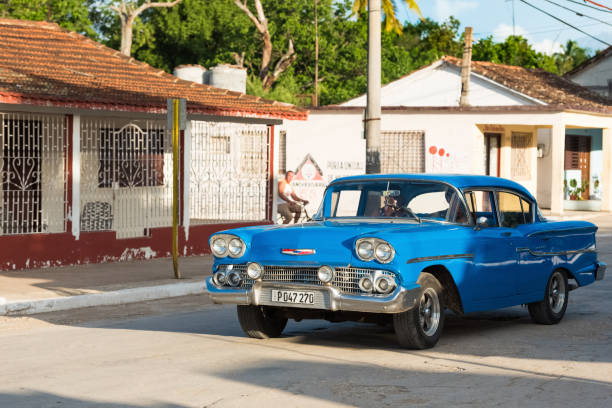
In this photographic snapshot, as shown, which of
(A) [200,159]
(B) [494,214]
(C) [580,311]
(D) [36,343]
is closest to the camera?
(D) [36,343]

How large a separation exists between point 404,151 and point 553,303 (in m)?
20.6

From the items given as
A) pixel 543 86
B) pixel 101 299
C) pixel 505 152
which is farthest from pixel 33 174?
pixel 543 86

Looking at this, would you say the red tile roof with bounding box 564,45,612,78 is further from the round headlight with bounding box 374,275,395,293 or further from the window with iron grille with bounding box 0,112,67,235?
the round headlight with bounding box 374,275,395,293

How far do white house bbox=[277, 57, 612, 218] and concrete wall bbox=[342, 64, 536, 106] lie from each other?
1.4 inches

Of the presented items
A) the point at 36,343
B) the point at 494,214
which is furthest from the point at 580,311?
the point at 36,343

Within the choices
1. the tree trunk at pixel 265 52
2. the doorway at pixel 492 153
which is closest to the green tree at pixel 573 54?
the tree trunk at pixel 265 52

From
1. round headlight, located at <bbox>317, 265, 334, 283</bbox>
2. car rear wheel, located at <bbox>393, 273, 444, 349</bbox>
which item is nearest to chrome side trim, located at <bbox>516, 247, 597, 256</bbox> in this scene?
car rear wheel, located at <bbox>393, 273, 444, 349</bbox>

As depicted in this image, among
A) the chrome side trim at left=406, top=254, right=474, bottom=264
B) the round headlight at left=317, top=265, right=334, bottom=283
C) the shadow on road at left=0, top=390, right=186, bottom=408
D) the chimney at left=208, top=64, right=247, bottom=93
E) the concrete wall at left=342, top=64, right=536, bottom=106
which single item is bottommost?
the shadow on road at left=0, top=390, right=186, bottom=408

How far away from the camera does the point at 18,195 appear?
15.7 m

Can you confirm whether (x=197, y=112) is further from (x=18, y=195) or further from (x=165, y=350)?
(x=165, y=350)

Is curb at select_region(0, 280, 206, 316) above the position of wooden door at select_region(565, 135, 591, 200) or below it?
below

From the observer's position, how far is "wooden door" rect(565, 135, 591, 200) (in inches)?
1467

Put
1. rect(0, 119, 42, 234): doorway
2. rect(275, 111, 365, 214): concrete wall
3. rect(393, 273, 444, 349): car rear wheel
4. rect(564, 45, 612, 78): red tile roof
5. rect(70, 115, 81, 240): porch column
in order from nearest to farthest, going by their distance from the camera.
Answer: rect(393, 273, 444, 349): car rear wheel < rect(0, 119, 42, 234): doorway < rect(70, 115, 81, 240): porch column < rect(275, 111, 365, 214): concrete wall < rect(564, 45, 612, 78): red tile roof

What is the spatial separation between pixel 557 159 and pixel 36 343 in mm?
23922
